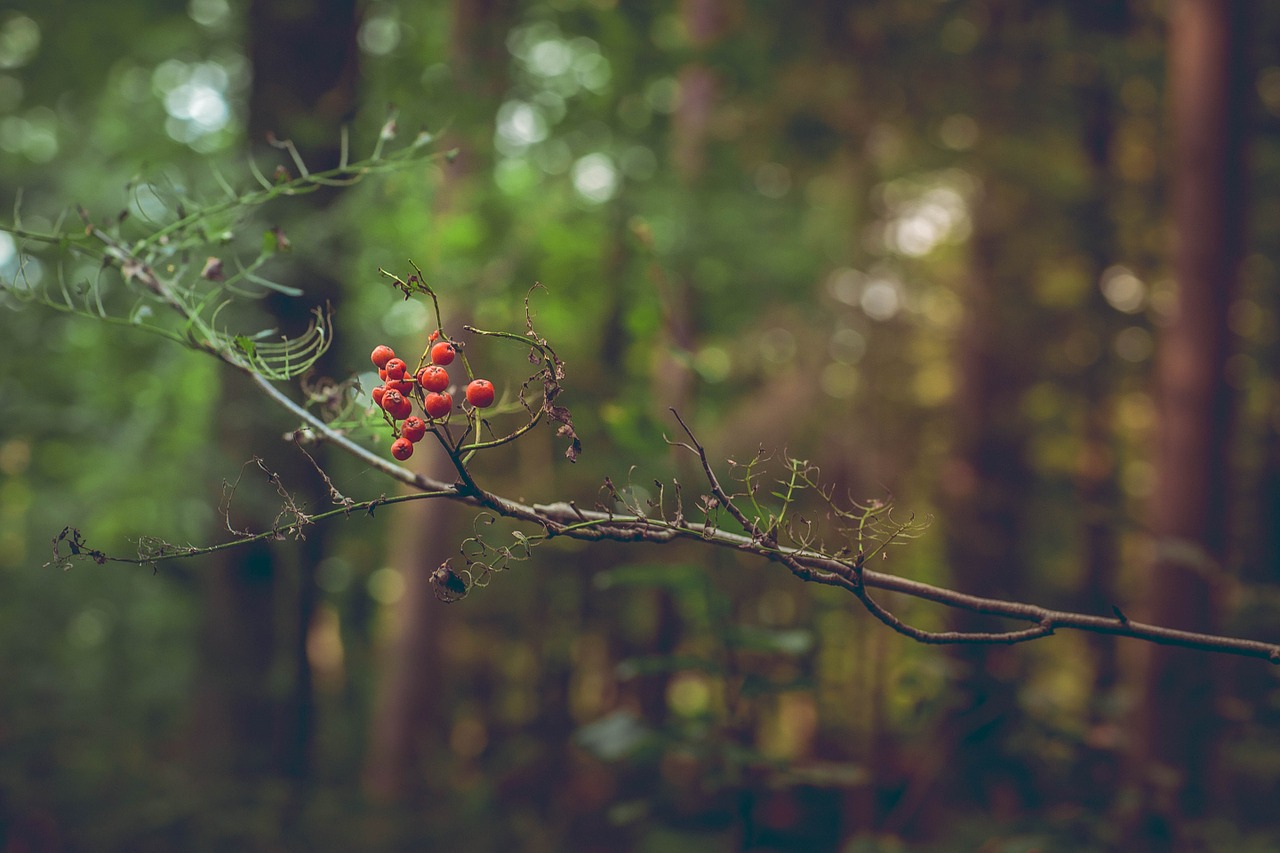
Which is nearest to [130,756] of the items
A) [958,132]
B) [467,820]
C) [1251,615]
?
[467,820]

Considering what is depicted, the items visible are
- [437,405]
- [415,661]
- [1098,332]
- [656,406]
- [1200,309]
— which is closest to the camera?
[437,405]

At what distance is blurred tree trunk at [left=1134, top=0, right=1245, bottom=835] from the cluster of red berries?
145 inches

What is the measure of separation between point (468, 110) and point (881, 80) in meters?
4.34

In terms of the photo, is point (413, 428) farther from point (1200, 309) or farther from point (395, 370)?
point (1200, 309)

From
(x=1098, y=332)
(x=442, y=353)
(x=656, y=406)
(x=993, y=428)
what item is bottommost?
(x=442, y=353)

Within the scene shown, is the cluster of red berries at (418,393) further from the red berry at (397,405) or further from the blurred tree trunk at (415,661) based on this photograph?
the blurred tree trunk at (415,661)

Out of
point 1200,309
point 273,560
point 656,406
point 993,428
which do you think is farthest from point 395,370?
point 993,428

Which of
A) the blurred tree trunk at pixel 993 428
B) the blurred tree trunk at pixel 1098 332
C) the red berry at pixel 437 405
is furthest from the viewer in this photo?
the blurred tree trunk at pixel 993 428

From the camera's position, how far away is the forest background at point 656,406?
2.92 metres

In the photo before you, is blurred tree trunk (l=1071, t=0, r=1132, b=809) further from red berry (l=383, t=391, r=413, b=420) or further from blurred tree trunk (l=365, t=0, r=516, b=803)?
blurred tree trunk (l=365, t=0, r=516, b=803)

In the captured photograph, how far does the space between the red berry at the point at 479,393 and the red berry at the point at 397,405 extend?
8 cm

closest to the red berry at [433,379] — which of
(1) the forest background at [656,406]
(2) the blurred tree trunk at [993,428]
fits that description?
(1) the forest background at [656,406]

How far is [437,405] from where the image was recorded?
37.3 inches

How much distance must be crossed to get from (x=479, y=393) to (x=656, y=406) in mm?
3289
